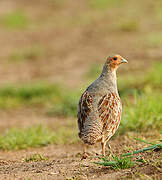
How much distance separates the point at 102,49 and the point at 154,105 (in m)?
8.73

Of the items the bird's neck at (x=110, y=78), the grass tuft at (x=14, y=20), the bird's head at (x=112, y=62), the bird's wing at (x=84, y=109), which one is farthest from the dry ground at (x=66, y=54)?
the bird's head at (x=112, y=62)

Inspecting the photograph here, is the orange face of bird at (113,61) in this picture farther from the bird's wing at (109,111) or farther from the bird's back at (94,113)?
the bird's wing at (109,111)

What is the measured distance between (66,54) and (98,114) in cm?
1040

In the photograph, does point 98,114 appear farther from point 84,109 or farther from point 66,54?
point 66,54

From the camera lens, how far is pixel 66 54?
50.3 ft

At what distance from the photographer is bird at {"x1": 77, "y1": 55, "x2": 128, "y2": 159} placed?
4921mm

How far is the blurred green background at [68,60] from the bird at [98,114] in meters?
1.49

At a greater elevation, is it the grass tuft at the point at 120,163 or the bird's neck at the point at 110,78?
the bird's neck at the point at 110,78

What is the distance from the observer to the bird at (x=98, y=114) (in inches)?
194

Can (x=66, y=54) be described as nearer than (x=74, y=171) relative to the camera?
No

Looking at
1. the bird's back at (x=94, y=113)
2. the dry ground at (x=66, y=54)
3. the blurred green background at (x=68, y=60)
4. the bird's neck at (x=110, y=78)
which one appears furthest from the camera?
the blurred green background at (x=68, y=60)

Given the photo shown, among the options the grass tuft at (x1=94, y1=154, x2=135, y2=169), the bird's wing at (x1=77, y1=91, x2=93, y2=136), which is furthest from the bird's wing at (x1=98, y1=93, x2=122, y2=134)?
the grass tuft at (x1=94, y1=154, x2=135, y2=169)

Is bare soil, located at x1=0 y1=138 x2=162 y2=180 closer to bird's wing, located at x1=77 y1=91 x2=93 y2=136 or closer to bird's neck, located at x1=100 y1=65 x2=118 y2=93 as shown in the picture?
bird's wing, located at x1=77 y1=91 x2=93 y2=136

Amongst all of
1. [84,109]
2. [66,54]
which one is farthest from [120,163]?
[66,54]
